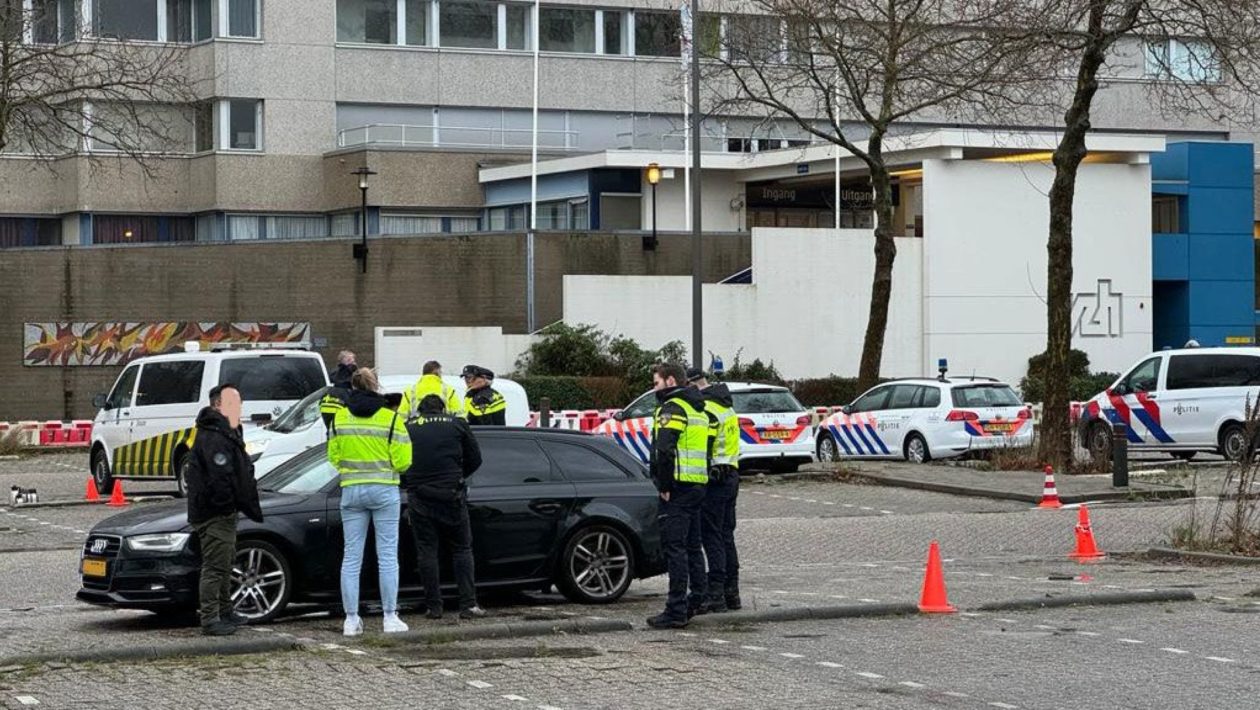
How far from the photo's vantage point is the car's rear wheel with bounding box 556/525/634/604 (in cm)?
1591

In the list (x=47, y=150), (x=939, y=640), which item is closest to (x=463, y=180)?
(x=47, y=150)

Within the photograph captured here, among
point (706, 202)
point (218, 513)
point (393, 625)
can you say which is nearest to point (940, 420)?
point (393, 625)

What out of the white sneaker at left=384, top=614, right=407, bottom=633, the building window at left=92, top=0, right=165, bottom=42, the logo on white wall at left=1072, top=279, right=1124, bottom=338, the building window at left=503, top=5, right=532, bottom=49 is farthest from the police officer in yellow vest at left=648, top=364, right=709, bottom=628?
the building window at left=503, top=5, right=532, bottom=49

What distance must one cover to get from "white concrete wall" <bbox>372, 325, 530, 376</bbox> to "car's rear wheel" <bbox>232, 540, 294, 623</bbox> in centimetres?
2731

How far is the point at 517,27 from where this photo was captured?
5859 cm

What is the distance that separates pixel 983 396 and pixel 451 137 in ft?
92.6

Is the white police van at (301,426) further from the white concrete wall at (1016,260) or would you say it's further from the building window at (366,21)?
the building window at (366,21)

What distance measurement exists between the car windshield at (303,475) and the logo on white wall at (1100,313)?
3580cm

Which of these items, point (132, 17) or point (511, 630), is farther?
point (132, 17)

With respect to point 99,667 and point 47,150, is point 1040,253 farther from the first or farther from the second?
point 99,667

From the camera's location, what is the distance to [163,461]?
28141mm

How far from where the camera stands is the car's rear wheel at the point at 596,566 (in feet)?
52.2

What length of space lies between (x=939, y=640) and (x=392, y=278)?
31.1 metres

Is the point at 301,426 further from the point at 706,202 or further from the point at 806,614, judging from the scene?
the point at 706,202
